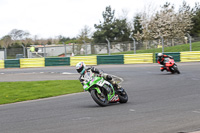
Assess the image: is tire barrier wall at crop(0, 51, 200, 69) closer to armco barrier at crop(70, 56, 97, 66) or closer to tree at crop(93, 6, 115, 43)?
armco barrier at crop(70, 56, 97, 66)

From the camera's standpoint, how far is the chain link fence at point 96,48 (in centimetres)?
2895

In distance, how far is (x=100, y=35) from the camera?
56.8 meters

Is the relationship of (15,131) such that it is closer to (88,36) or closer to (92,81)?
(92,81)

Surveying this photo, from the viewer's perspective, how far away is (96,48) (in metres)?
30.4

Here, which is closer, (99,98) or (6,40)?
(99,98)

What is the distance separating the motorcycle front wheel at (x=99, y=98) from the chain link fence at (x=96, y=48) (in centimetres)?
2041

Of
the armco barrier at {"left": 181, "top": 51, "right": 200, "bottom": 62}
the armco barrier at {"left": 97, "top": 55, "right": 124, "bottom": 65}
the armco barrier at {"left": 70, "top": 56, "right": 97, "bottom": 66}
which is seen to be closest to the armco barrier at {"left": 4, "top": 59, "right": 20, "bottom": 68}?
the armco barrier at {"left": 70, "top": 56, "right": 97, "bottom": 66}

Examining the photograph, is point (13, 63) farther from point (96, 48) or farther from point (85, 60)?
point (96, 48)

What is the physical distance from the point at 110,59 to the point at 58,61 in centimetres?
503

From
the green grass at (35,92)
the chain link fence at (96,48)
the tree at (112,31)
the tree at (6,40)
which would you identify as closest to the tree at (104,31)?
the tree at (112,31)

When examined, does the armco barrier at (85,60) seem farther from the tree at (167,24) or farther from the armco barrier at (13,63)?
the tree at (167,24)

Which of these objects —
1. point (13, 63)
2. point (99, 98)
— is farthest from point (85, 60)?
point (99, 98)

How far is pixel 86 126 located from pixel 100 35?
51317 mm

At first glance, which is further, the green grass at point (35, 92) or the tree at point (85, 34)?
the tree at point (85, 34)
